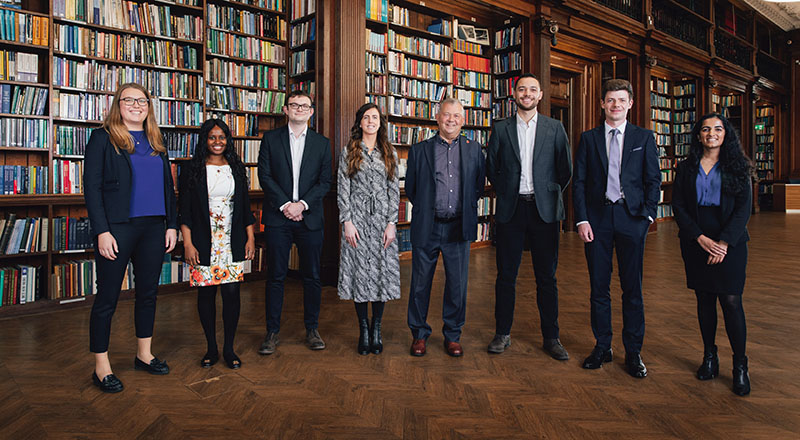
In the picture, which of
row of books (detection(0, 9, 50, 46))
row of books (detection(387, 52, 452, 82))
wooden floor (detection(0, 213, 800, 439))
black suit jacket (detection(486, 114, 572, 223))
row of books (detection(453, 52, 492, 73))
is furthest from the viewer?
row of books (detection(453, 52, 492, 73))

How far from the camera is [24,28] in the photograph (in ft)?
13.7

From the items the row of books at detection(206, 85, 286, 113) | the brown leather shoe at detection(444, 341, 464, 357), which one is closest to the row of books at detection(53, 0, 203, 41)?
the row of books at detection(206, 85, 286, 113)

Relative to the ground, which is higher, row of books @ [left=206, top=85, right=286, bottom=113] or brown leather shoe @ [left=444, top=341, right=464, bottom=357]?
row of books @ [left=206, top=85, right=286, bottom=113]

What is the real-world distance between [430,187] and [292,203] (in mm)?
812

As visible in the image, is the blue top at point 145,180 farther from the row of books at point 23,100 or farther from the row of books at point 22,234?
the row of books at point 23,100

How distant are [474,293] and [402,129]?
291 centimetres

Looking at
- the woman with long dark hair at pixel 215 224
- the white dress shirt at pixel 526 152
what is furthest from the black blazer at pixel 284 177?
the white dress shirt at pixel 526 152

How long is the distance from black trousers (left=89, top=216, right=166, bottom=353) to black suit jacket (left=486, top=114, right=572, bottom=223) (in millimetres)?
1845

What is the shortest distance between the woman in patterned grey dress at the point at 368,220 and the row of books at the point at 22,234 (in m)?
2.66

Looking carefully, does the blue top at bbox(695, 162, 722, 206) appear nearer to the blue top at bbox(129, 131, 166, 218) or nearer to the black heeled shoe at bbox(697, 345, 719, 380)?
the black heeled shoe at bbox(697, 345, 719, 380)

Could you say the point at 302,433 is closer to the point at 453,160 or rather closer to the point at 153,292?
the point at 153,292

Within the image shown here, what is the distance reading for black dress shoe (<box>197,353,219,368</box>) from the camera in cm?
287

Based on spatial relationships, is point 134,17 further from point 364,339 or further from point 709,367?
point 709,367

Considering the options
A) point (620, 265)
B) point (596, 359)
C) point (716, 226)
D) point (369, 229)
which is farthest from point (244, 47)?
point (716, 226)
